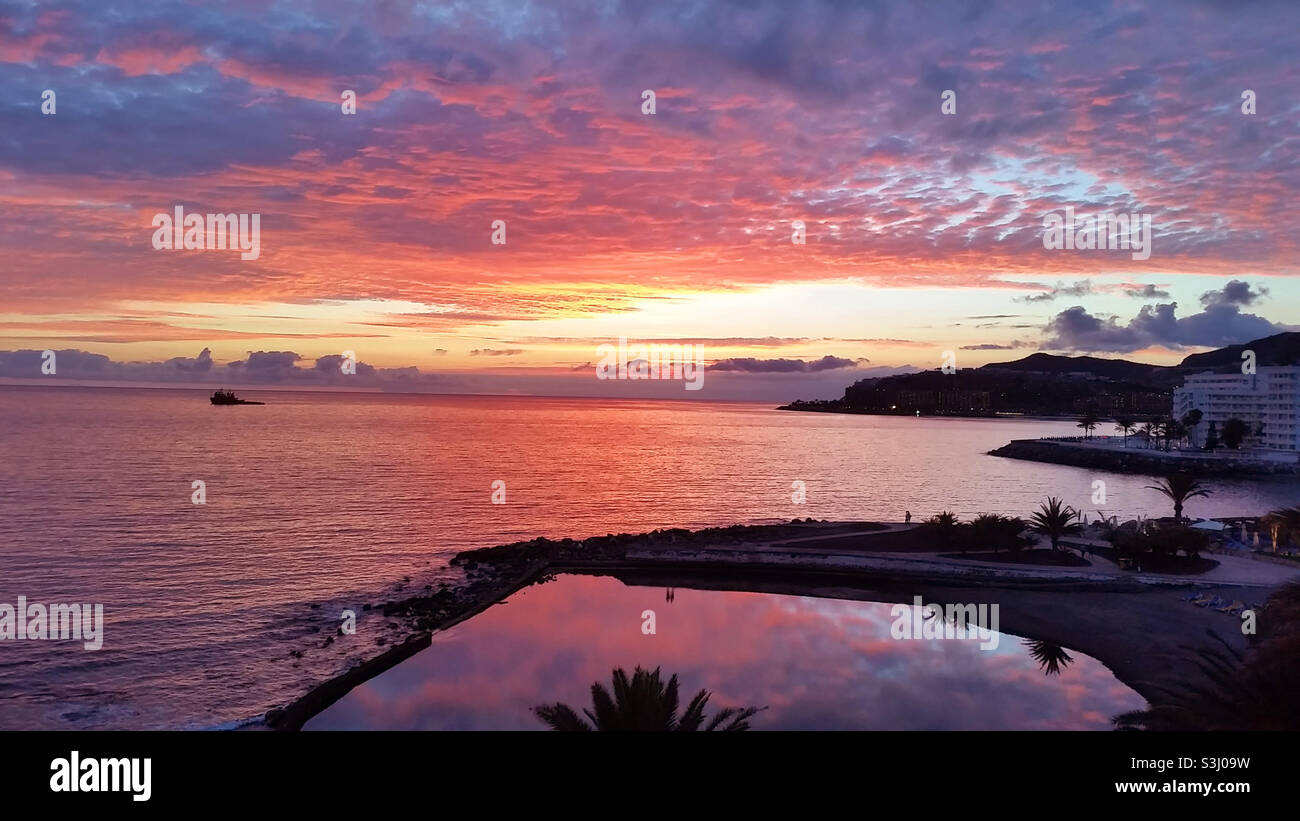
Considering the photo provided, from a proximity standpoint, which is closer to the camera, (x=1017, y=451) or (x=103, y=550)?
(x=103, y=550)

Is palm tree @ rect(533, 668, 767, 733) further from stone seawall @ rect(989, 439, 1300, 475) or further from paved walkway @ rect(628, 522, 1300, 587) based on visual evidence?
stone seawall @ rect(989, 439, 1300, 475)

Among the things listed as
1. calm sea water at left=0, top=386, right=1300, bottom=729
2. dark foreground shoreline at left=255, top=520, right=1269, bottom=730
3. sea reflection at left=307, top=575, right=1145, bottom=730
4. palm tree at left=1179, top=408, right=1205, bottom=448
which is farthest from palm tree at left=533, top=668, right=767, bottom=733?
palm tree at left=1179, top=408, right=1205, bottom=448

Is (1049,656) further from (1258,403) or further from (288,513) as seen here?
(1258,403)

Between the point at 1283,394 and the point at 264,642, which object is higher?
the point at 1283,394

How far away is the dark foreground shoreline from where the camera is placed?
22.8 m

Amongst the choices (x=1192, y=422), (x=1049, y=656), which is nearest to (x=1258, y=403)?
(x=1192, y=422)

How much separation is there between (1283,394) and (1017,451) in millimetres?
34701

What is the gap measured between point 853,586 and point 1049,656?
9738mm

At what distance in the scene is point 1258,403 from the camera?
113 metres

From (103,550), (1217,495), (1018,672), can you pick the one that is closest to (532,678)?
(1018,672)

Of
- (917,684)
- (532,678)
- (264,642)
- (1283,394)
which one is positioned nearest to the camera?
(917,684)

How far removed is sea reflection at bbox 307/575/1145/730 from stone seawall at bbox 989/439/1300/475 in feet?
281
